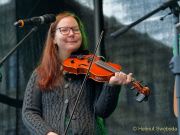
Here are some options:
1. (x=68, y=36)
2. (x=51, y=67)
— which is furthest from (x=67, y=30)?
(x=51, y=67)

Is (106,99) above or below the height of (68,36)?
below

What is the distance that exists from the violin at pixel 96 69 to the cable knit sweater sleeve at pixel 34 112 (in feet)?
0.61

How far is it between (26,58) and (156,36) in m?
1.24

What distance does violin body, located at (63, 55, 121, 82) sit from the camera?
2.21 metres

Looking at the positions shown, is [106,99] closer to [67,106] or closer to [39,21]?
[67,106]

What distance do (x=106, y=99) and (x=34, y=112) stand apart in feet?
1.17

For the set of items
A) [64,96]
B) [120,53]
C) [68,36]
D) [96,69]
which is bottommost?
[120,53]

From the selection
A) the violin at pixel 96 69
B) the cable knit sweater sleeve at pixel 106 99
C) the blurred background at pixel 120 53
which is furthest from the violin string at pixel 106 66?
the blurred background at pixel 120 53

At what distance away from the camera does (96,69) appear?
2.27m

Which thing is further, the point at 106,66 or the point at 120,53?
the point at 120,53

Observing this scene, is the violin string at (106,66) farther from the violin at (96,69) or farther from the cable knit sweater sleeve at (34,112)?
the cable knit sweater sleeve at (34,112)

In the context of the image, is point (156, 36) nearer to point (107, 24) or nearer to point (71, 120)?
point (107, 24)

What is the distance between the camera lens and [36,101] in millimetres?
2211

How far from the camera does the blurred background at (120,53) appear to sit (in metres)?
3.39
